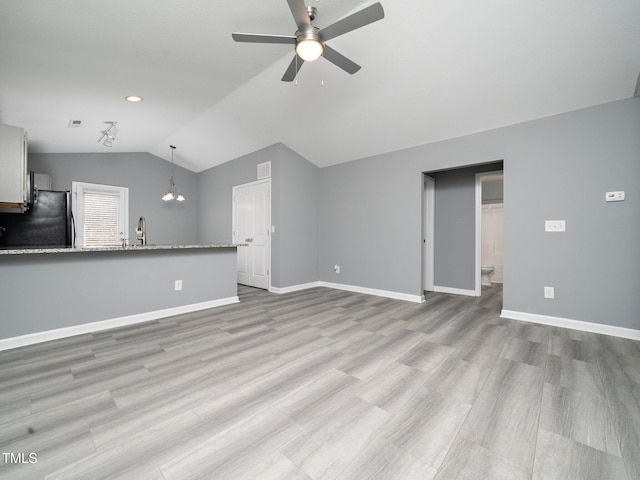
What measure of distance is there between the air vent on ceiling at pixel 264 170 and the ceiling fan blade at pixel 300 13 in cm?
352

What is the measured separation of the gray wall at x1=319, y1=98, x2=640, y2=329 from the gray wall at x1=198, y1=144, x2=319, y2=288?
1.85 meters

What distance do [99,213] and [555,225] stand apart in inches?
313

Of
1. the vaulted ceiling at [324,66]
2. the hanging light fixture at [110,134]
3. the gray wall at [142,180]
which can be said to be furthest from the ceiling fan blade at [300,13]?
the gray wall at [142,180]

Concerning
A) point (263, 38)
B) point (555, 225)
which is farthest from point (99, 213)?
point (555, 225)

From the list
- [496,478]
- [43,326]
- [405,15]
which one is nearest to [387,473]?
[496,478]

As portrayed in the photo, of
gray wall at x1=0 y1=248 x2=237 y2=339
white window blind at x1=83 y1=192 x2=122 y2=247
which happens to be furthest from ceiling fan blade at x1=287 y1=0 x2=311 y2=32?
white window blind at x1=83 y1=192 x2=122 y2=247

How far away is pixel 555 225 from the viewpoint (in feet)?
10.8

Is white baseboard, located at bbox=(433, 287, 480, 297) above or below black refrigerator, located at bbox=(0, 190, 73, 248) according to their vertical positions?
below

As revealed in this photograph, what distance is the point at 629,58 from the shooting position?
2.47 m

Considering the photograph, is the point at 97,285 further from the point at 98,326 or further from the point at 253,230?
the point at 253,230

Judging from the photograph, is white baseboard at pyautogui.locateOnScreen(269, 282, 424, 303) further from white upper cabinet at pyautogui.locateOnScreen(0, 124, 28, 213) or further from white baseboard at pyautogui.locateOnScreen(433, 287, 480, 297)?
white upper cabinet at pyautogui.locateOnScreen(0, 124, 28, 213)

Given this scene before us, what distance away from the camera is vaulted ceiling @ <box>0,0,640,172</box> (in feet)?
7.09

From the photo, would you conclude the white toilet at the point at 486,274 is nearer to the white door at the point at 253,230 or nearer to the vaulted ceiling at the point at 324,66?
the vaulted ceiling at the point at 324,66

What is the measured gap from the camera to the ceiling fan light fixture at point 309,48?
1.94 m
